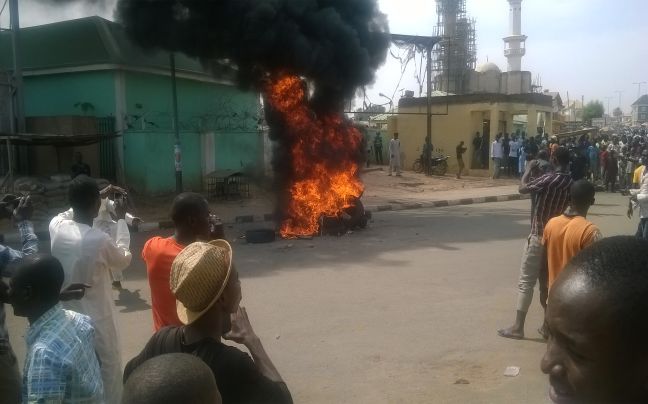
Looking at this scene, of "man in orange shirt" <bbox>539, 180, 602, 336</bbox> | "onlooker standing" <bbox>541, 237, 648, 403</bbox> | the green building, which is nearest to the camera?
"onlooker standing" <bbox>541, 237, 648, 403</bbox>

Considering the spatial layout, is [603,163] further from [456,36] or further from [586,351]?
[456,36]

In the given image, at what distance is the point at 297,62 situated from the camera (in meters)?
13.9

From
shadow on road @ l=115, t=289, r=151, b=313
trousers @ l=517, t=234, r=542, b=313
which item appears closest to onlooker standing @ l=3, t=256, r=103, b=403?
trousers @ l=517, t=234, r=542, b=313

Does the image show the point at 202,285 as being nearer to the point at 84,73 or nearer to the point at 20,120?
the point at 20,120

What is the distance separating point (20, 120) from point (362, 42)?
9.89 meters

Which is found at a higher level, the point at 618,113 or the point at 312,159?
the point at 618,113

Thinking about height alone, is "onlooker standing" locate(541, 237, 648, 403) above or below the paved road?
above

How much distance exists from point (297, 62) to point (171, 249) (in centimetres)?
1164

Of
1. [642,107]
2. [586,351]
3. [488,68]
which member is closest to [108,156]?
[586,351]

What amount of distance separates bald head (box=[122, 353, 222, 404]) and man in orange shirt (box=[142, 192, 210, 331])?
1488mm

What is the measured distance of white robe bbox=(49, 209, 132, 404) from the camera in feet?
10.0

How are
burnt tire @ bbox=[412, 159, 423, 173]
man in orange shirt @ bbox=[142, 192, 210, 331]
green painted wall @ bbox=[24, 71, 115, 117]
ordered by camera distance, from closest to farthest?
man in orange shirt @ bbox=[142, 192, 210, 331]
green painted wall @ bbox=[24, 71, 115, 117]
burnt tire @ bbox=[412, 159, 423, 173]

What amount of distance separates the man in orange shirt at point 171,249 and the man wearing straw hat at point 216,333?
2.55ft

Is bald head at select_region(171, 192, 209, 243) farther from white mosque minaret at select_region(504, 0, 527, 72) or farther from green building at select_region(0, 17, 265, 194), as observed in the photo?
white mosque minaret at select_region(504, 0, 527, 72)
